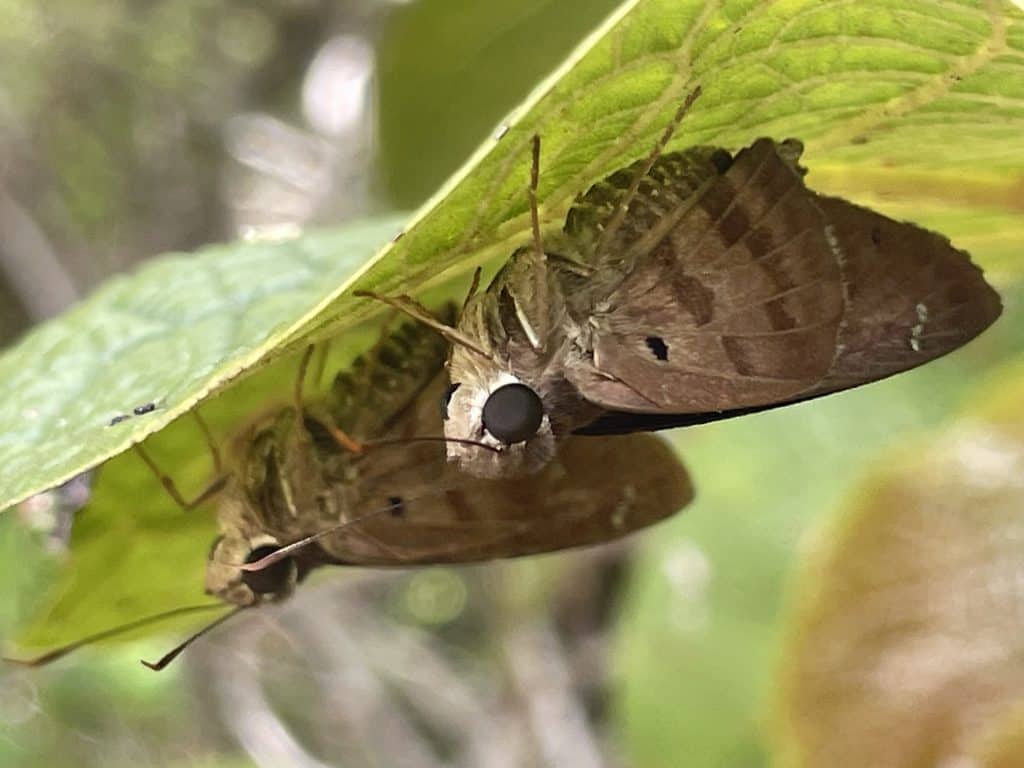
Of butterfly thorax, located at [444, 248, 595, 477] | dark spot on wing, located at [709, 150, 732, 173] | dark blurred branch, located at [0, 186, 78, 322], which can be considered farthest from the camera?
dark blurred branch, located at [0, 186, 78, 322]

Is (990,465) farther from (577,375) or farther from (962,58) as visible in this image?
(962,58)

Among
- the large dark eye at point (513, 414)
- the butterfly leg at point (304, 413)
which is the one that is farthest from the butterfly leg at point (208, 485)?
the large dark eye at point (513, 414)

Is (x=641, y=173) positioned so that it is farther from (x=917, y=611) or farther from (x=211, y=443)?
(x=917, y=611)

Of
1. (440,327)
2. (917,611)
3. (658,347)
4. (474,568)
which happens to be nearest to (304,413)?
(440,327)

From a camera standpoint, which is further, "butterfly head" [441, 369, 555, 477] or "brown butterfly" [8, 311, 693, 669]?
"brown butterfly" [8, 311, 693, 669]

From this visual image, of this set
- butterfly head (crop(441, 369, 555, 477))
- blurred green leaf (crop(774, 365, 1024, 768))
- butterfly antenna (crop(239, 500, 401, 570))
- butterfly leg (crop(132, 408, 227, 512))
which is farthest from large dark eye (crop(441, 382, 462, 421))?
blurred green leaf (crop(774, 365, 1024, 768))

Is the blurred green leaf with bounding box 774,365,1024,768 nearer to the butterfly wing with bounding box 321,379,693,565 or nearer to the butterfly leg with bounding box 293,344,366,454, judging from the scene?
the butterfly wing with bounding box 321,379,693,565
